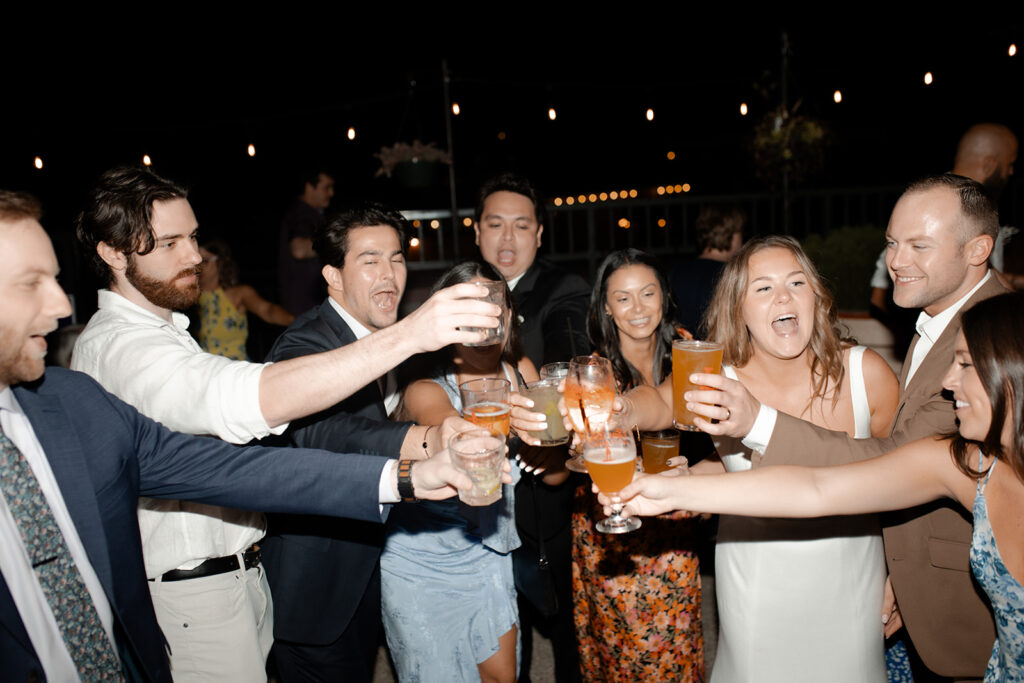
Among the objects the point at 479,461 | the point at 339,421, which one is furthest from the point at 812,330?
the point at 339,421

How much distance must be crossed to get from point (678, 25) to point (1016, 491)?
8.72 m

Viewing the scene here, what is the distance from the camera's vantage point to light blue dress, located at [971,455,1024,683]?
1565 mm

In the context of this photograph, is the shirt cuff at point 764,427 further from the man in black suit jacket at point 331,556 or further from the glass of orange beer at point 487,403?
the man in black suit jacket at point 331,556

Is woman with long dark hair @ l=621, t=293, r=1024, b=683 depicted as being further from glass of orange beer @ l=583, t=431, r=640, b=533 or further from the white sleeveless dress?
the white sleeveless dress

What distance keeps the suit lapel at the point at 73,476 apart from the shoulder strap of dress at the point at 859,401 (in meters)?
2.44

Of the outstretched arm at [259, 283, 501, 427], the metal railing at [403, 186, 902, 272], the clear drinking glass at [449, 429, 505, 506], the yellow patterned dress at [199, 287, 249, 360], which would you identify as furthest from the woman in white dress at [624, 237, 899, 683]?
the metal railing at [403, 186, 902, 272]

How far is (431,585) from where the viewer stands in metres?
2.38

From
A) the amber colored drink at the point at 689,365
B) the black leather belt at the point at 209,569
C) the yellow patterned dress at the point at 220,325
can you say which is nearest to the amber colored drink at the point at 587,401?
the amber colored drink at the point at 689,365

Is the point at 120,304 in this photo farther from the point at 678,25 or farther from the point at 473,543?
the point at 678,25

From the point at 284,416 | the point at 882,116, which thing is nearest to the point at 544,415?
the point at 284,416

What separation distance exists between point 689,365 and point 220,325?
4.34m

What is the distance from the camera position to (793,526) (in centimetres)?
226

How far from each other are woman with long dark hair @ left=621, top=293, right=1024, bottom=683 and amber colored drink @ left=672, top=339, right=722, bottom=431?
1.00 feet

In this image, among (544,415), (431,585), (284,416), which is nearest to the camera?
(284,416)
